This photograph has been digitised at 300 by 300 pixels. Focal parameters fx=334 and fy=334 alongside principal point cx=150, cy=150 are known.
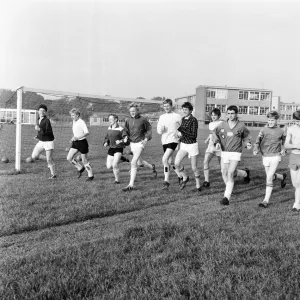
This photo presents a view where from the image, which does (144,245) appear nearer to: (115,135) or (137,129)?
(137,129)

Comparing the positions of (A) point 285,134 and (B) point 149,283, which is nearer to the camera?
(B) point 149,283

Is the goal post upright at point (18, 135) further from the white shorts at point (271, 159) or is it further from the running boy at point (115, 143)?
the white shorts at point (271, 159)

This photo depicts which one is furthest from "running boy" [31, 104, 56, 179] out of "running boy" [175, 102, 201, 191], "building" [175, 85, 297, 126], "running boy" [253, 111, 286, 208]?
"building" [175, 85, 297, 126]

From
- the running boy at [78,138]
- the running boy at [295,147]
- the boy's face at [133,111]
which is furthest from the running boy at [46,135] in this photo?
the running boy at [295,147]

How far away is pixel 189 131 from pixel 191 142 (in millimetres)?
276

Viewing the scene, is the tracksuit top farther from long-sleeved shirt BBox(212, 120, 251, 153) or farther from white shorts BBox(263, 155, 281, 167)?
white shorts BBox(263, 155, 281, 167)

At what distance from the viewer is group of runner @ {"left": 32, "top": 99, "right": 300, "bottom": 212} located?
689 centimetres

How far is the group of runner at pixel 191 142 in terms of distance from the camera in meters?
6.89

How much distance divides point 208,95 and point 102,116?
202ft

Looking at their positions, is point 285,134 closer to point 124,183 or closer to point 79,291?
point 124,183

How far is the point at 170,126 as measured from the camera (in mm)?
8562

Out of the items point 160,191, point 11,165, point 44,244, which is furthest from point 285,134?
point 11,165

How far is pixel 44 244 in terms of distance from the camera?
4.48 meters

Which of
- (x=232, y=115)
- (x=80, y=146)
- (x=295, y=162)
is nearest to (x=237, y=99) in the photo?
(x=80, y=146)
